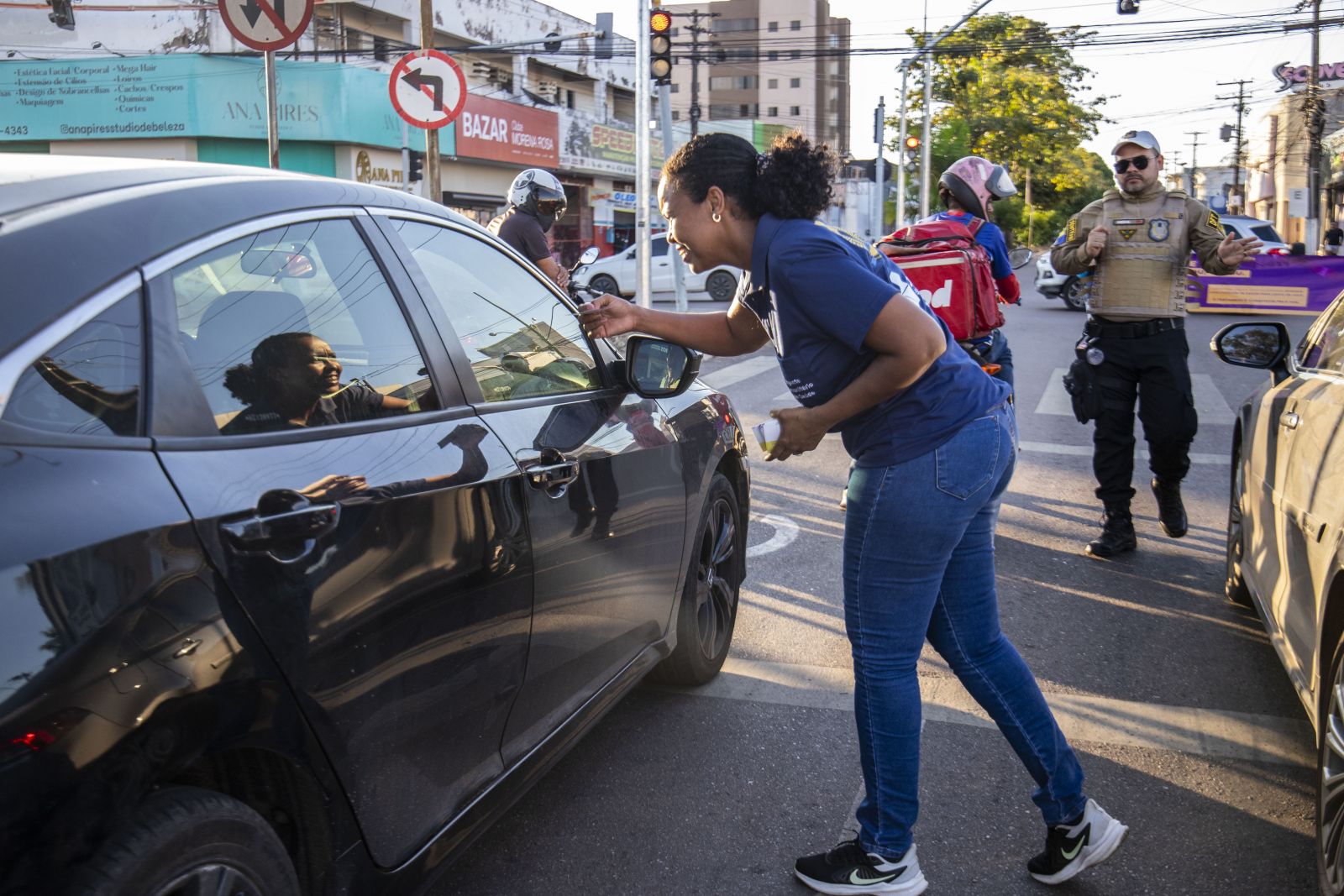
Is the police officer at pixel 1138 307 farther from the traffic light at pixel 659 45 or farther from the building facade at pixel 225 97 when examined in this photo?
the building facade at pixel 225 97

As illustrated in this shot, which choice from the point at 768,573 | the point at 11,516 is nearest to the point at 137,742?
the point at 11,516

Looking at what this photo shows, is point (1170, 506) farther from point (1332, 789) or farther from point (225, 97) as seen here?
point (225, 97)

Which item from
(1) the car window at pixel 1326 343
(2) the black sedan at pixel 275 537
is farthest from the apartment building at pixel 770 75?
(2) the black sedan at pixel 275 537

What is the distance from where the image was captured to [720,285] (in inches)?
916

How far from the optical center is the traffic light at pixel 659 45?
49.0ft

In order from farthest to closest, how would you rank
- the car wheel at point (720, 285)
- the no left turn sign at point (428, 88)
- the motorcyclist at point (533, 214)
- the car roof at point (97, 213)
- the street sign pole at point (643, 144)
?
the car wheel at point (720, 285), the street sign pole at point (643, 144), the no left turn sign at point (428, 88), the motorcyclist at point (533, 214), the car roof at point (97, 213)

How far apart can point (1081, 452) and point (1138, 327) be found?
3147 mm

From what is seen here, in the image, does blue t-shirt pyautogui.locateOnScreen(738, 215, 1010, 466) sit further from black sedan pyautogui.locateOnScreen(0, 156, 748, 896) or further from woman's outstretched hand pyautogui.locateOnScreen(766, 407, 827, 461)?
black sedan pyautogui.locateOnScreen(0, 156, 748, 896)

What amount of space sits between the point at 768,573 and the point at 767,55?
82.3 ft

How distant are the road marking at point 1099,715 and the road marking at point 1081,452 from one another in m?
4.63

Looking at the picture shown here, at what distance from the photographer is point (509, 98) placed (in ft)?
119

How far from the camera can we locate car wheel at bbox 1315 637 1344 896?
247cm

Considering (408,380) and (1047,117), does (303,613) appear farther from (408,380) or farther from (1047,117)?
(1047,117)

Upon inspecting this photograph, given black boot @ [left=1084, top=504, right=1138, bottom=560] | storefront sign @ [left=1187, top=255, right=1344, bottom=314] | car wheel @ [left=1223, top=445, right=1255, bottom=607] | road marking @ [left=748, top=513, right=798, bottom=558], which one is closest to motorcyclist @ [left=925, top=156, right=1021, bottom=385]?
black boot @ [left=1084, top=504, right=1138, bottom=560]
